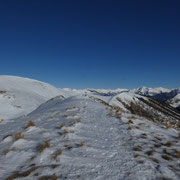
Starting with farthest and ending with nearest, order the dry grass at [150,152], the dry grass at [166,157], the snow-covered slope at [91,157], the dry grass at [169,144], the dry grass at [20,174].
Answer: the dry grass at [169,144]
the dry grass at [150,152]
the dry grass at [166,157]
the snow-covered slope at [91,157]
the dry grass at [20,174]

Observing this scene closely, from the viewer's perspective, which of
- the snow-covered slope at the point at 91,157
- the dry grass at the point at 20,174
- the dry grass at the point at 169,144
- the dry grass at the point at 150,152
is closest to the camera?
the dry grass at the point at 20,174

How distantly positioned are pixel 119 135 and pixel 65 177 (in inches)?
148

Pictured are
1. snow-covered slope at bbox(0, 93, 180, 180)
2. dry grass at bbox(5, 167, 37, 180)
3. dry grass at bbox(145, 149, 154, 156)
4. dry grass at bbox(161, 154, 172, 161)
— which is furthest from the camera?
dry grass at bbox(145, 149, 154, 156)

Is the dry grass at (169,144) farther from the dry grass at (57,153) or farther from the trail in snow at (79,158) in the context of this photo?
the dry grass at (57,153)

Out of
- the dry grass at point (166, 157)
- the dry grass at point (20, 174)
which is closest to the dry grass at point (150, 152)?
the dry grass at point (166, 157)

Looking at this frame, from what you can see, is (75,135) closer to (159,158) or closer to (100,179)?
(100,179)

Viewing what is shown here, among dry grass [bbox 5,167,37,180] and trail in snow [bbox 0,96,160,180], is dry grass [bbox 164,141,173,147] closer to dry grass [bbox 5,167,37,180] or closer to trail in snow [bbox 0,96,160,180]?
trail in snow [bbox 0,96,160,180]

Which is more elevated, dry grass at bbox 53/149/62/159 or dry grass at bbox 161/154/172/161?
dry grass at bbox 53/149/62/159

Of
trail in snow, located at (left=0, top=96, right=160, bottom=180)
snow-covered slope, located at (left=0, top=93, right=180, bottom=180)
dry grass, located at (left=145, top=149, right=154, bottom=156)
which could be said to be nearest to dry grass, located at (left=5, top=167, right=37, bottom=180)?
snow-covered slope, located at (left=0, top=93, right=180, bottom=180)

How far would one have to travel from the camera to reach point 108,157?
→ 4.12 meters

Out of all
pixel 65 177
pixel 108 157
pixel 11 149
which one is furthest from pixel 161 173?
pixel 11 149

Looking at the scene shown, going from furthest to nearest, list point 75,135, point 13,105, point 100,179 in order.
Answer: point 13,105
point 75,135
point 100,179

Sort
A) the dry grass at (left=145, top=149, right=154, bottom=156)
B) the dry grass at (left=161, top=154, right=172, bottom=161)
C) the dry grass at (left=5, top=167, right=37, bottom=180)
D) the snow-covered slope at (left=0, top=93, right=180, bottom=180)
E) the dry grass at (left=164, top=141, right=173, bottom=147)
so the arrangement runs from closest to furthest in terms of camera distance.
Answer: the dry grass at (left=5, top=167, right=37, bottom=180)
the snow-covered slope at (left=0, top=93, right=180, bottom=180)
the dry grass at (left=161, top=154, right=172, bottom=161)
the dry grass at (left=145, top=149, right=154, bottom=156)
the dry grass at (left=164, top=141, right=173, bottom=147)

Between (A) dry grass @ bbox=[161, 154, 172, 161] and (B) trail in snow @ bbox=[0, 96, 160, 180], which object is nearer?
(B) trail in snow @ bbox=[0, 96, 160, 180]
